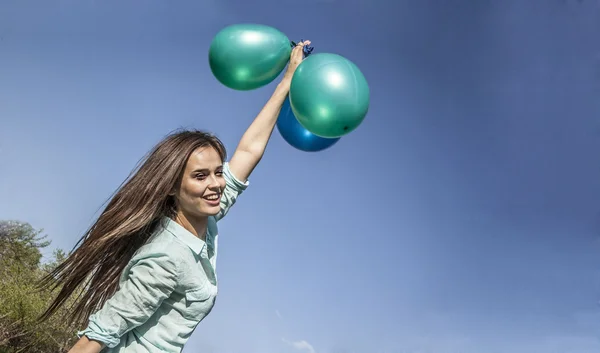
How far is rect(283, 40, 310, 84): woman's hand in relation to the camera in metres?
4.18

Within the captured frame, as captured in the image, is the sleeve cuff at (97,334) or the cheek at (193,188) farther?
the cheek at (193,188)

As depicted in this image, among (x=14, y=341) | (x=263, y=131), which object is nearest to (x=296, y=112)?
(x=263, y=131)

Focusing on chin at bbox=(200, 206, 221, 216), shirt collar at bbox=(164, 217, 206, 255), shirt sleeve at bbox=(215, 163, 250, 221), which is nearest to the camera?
shirt collar at bbox=(164, 217, 206, 255)

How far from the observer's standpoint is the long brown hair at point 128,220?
3.16m

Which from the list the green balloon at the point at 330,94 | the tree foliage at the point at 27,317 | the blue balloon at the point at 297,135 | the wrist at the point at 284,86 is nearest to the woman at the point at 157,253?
the green balloon at the point at 330,94

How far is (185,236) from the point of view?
10.2 ft

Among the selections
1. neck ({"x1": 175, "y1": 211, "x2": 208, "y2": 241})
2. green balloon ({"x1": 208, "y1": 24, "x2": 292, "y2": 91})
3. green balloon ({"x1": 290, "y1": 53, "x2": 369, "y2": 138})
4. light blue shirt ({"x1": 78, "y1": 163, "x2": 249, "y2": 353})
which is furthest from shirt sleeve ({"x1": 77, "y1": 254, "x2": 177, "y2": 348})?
green balloon ({"x1": 208, "y1": 24, "x2": 292, "y2": 91})

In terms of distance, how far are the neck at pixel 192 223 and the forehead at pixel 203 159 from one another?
26cm

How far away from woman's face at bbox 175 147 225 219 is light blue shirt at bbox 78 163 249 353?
120 millimetres

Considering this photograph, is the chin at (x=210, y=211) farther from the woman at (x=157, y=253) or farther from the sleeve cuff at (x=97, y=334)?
the sleeve cuff at (x=97, y=334)

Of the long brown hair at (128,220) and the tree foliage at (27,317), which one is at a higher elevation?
the tree foliage at (27,317)

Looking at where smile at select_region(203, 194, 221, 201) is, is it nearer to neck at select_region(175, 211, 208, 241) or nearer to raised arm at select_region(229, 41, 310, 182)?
neck at select_region(175, 211, 208, 241)

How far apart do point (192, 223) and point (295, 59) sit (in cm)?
150

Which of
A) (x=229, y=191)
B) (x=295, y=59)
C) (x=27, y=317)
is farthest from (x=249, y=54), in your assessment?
(x=27, y=317)
